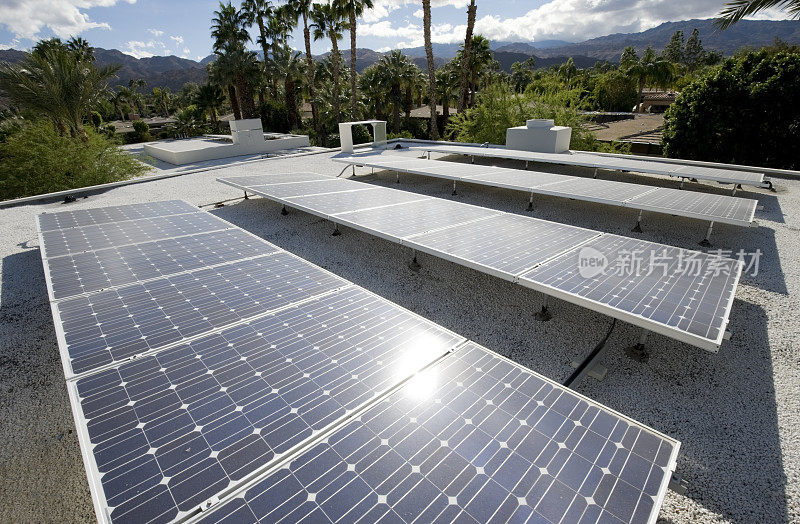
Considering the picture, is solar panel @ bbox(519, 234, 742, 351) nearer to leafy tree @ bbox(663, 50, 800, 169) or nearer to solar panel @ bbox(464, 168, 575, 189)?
solar panel @ bbox(464, 168, 575, 189)

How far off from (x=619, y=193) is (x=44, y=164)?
20890mm

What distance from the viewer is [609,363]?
18.2 feet

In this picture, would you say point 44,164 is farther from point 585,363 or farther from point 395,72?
point 395,72

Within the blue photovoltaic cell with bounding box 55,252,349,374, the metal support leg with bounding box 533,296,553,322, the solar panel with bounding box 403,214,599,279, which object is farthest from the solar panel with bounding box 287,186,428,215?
the metal support leg with bounding box 533,296,553,322

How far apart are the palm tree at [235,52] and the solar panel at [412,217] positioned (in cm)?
3361

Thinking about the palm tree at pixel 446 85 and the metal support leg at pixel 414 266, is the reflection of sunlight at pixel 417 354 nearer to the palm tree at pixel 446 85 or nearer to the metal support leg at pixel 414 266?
the metal support leg at pixel 414 266

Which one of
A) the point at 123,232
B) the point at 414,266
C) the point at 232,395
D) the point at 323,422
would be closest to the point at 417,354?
the point at 323,422

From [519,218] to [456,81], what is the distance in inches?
1494

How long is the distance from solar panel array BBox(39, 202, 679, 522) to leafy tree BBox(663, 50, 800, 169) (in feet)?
68.6

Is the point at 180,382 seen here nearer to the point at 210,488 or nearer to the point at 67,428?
the point at 210,488

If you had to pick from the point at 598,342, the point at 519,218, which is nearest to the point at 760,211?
the point at 519,218

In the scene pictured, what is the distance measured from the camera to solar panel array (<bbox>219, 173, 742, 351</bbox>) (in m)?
4.75

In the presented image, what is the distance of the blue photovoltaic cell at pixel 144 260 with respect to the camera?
5.47 metres

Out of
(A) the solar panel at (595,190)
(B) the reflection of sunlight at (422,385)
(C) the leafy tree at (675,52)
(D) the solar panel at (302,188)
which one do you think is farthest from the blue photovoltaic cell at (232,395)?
(C) the leafy tree at (675,52)
